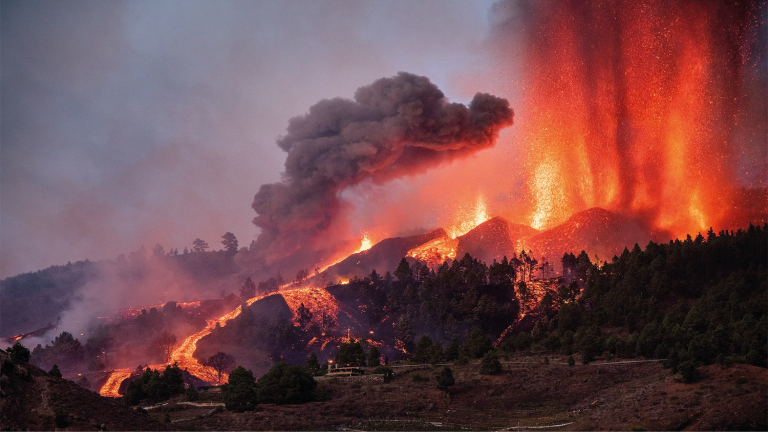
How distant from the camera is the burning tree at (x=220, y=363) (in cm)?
12975

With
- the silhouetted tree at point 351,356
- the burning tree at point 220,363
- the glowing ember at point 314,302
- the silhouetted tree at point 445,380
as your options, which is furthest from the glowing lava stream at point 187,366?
the silhouetted tree at point 445,380

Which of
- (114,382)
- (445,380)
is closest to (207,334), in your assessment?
(114,382)

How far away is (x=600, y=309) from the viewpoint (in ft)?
365

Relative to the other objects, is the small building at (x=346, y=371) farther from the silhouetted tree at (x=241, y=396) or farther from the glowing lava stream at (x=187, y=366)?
the glowing lava stream at (x=187, y=366)

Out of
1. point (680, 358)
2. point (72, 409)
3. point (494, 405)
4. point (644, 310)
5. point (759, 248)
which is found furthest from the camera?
point (759, 248)

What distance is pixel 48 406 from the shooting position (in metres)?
38.4

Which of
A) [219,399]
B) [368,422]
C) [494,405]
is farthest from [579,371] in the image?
[219,399]

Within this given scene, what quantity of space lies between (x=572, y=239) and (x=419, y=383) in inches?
4870

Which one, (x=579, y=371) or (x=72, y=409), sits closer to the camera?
(x=72, y=409)

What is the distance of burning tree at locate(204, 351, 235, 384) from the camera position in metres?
130

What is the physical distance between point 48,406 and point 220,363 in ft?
306

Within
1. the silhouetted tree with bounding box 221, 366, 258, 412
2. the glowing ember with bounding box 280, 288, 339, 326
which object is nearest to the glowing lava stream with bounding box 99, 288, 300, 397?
the glowing ember with bounding box 280, 288, 339, 326

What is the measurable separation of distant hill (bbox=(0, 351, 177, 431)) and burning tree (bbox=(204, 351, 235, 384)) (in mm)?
84838

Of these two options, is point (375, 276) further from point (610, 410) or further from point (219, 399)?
point (610, 410)
